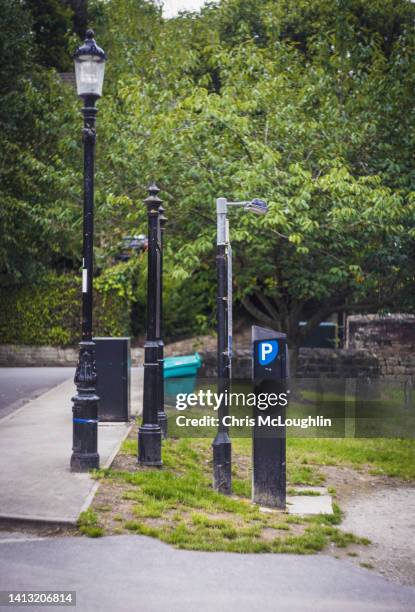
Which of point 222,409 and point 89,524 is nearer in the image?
point 89,524

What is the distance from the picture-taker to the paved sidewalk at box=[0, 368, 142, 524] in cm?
736

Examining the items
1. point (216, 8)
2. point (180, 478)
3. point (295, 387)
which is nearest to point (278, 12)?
point (216, 8)

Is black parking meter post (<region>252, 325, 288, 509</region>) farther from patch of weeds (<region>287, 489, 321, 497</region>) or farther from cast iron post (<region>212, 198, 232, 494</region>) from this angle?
patch of weeds (<region>287, 489, 321, 497</region>)

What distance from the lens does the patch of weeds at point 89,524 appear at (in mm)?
6777

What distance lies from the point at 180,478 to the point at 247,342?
65.9ft

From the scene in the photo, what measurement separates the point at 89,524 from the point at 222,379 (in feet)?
9.05

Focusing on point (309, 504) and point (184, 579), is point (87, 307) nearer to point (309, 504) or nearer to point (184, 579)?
point (309, 504)

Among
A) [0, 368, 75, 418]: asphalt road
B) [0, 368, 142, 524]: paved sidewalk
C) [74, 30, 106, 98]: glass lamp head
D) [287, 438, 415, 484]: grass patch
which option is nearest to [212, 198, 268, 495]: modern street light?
[0, 368, 142, 524]: paved sidewalk

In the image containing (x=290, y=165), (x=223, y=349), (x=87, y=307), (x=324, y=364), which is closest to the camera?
(x=87, y=307)

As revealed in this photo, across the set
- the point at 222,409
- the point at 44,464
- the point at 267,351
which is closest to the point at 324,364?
the point at 222,409

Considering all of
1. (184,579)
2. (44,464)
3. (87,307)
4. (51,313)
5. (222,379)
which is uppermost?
(51,313)

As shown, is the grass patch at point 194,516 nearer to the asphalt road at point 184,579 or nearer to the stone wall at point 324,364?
the asphalt road at point 184,579

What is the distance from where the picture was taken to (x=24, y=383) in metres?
19.9

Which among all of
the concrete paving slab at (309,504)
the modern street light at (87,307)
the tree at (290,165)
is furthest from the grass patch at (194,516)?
the tree at (290,165)
